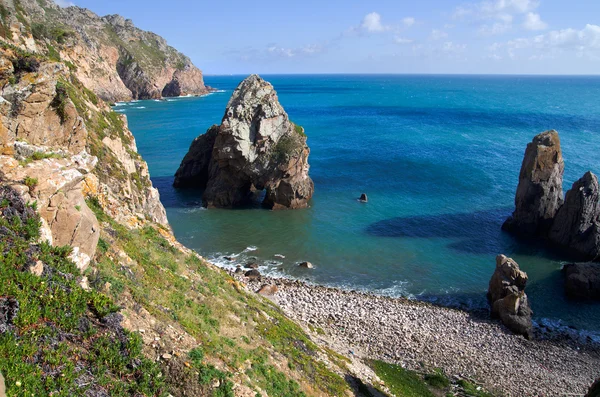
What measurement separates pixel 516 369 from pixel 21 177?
34199 mm

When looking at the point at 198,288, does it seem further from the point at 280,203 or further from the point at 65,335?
the point at 280,203

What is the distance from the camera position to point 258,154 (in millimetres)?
61031

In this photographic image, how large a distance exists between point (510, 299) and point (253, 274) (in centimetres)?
2494

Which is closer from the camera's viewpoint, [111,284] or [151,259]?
[111,284]

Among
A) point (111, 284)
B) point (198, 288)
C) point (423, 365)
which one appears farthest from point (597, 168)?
point (111, 284)

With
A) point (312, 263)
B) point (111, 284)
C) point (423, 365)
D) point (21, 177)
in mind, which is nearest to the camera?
point (21, 177)

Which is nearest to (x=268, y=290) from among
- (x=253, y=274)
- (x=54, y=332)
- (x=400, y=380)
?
(x=253, y=274)

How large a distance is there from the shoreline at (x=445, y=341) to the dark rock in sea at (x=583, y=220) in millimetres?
17382

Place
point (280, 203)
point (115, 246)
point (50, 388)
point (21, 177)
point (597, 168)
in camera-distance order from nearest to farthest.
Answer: point (50, 388), point (21, 177), point (115, 246), point (280, 203), point (597, 168)

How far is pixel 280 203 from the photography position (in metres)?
61.2

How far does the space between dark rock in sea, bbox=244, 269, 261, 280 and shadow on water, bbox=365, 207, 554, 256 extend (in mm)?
18188

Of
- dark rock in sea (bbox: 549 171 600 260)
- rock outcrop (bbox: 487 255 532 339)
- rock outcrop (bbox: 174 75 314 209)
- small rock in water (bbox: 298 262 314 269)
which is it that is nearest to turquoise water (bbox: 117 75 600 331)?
small rock in water (bbox: 298 262 314 269)

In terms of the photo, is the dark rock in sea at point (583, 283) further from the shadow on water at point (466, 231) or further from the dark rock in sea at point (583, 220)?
the shadow on water at point (466, 231)

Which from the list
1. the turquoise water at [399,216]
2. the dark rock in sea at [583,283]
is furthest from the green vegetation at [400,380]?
the dark rock in sea at [583,283]
